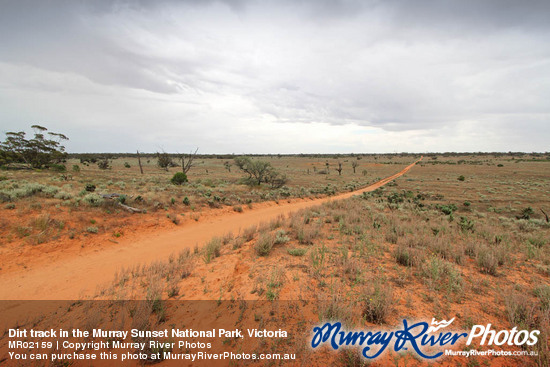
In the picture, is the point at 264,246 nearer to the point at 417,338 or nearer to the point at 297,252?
the point at 297,252

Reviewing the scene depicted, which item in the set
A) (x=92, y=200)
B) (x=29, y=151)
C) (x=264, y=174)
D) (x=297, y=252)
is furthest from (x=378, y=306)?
(x=29, y=151)

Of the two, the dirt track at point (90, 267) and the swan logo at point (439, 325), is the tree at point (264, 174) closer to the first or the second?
the dirt track at point (90, 267)

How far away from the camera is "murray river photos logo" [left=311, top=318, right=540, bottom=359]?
3.32m

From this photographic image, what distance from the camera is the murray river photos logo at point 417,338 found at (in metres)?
3.32

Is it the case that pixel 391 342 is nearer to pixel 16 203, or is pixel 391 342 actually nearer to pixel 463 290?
pixel 463 290

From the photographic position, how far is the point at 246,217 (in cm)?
1496

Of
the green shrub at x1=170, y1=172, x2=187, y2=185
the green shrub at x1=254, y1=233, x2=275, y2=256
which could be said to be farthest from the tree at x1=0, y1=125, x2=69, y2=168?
the green shrub at x1=254, y1=233, x2=275, y2=256

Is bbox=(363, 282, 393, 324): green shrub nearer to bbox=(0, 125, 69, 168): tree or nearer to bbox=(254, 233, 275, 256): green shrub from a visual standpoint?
bbox=(254, 233, 275, 256): green shrub

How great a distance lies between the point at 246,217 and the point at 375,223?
8349 millimetres

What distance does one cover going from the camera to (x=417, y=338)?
139 inches

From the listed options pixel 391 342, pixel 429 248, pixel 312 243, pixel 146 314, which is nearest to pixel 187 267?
pixel 146 314

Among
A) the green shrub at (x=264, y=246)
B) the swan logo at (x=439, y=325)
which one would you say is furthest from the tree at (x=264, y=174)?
the swan logo at (x=439, y=325)

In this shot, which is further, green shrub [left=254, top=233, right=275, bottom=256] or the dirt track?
green shrub [left=254, top=233, right=275, bottom=256]

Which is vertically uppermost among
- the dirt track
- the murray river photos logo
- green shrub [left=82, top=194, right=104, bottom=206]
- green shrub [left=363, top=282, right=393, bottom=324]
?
green shrub [left=82, top=194, right=104, bottom=206]
